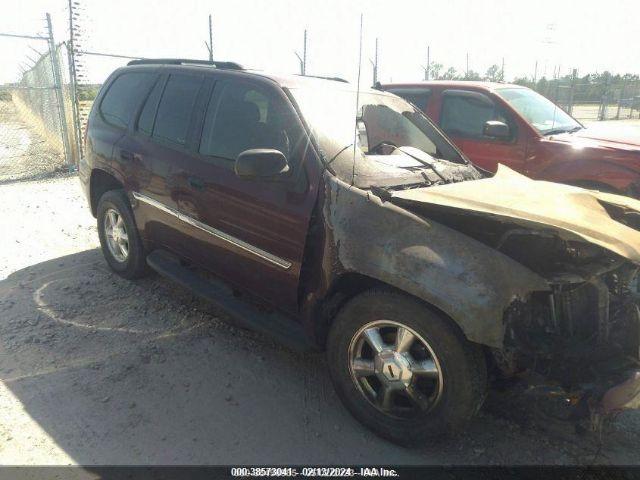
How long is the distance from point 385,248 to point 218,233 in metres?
1.35

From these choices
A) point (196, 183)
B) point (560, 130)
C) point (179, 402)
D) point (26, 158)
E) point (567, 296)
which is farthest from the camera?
point (26, 158)

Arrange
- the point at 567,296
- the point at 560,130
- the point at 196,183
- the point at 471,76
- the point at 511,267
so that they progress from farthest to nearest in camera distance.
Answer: the point at 471,76
the point at 560,130
the point at 196,183
the point at 567,296
the point at 511,267

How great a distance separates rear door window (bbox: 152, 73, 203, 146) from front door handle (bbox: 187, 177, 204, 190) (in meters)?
0.33

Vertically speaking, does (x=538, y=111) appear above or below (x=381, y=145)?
above

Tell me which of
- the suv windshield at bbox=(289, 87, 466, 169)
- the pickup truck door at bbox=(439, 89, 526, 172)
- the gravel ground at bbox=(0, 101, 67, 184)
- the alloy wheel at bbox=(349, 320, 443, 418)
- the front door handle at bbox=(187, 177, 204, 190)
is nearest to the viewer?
the alloy wheel at bbox=(349, 320, 443, 418)

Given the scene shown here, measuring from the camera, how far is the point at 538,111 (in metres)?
6.01

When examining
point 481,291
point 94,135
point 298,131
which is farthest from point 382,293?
point 94,135

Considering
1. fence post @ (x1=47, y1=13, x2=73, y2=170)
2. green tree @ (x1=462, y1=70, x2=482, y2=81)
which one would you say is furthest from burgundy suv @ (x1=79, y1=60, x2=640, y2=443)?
green tree @ (x1=462, y1=70, x2=482, y2=81)

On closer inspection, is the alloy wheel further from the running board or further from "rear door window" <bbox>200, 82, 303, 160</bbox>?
"rear door window" <bbox>200, 82, 303, 160</bbox>

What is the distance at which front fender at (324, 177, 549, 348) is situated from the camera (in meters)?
2.16

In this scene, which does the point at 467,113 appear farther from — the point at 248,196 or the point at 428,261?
the point at 428,261

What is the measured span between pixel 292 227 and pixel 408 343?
917 millimetres

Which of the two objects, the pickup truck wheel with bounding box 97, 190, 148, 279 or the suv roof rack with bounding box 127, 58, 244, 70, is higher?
the suv roof rack with bounding box 127, 58, 244, 70

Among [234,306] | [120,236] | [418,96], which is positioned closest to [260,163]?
[234,306]
